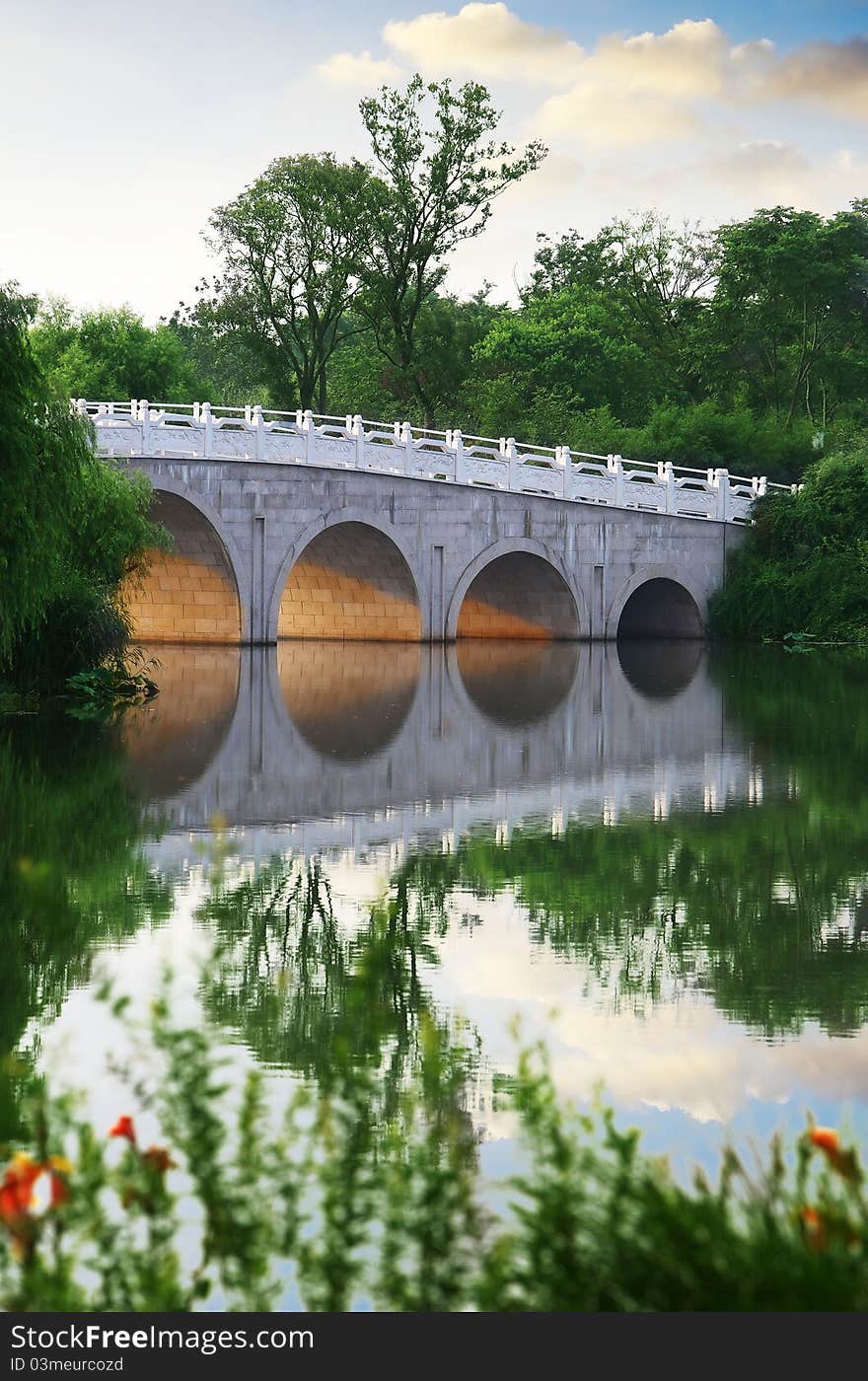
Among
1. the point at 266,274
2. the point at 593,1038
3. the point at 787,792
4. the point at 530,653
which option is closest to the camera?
the point at 593,1038

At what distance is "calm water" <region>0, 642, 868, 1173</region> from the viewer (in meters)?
5.83

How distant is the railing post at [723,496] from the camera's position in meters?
35.9

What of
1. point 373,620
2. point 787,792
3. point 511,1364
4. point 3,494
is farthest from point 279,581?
point 511,1364

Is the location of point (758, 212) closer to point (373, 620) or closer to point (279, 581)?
point (373, 620)

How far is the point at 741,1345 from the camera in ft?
10.1

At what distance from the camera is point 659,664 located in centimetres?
2902

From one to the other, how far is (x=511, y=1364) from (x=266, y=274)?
4354cm

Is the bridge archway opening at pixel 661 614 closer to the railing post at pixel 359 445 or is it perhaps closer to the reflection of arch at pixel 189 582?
the railing post at pixel 359 445

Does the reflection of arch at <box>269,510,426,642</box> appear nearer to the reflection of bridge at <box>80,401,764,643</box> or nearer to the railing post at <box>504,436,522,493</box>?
the reflection of bridge at <box>80,401,764,643</box>

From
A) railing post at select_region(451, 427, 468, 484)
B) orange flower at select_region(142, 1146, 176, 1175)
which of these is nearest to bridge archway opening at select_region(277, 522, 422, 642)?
railing post at select_region(451, 427, 468, 484)

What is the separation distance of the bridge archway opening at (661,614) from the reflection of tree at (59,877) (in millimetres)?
23681

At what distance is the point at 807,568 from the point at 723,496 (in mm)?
2202

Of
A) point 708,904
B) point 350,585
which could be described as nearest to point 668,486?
point 350,585

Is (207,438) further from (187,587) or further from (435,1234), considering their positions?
(435,1234)
